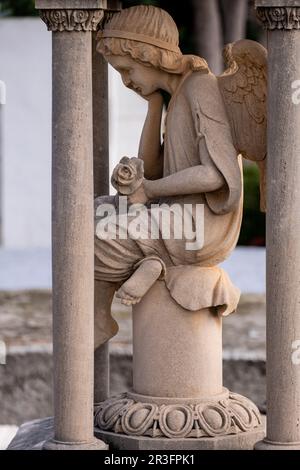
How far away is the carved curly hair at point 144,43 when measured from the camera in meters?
8.60

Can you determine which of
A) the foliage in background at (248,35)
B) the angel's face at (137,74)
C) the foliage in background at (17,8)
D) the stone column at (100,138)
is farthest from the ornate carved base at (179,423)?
the foliage in background at (17,8)

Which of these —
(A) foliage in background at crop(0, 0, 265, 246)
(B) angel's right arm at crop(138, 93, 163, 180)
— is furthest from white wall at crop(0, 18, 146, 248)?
(B) angel's right arm at crop(138, 93, 163, 180)

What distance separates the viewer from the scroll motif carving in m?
8.59

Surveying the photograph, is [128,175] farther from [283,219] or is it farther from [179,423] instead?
[179,423]

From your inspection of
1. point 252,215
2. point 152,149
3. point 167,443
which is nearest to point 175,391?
point 167,443

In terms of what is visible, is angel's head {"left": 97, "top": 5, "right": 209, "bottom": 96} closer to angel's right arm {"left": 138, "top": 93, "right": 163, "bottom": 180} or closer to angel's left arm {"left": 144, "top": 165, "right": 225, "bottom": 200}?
angel's right arm {"left": 138, "top": 93, "right": 163, "bottom": 180}

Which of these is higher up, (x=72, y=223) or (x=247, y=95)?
(x=247, y=95)

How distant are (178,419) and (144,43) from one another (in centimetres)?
195

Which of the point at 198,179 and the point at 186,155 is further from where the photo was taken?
the point at 186,155

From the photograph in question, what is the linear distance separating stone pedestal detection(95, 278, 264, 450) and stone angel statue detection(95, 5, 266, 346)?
4.2 inches

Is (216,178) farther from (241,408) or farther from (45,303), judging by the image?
(45,303)

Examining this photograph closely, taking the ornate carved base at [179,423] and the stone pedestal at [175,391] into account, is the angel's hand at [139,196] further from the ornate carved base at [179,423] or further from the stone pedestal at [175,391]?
the ornate carved base at [179,423]

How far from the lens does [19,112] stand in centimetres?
2580

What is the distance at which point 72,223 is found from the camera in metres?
8.21
